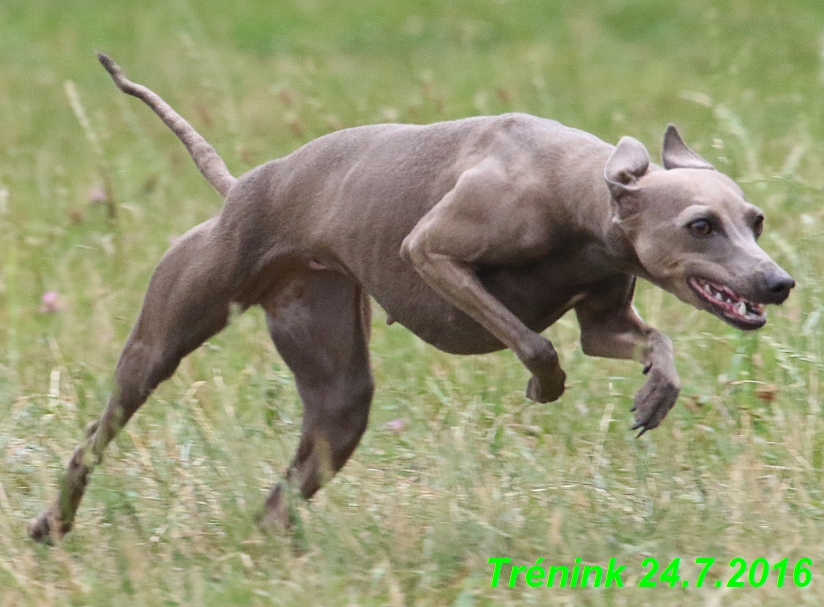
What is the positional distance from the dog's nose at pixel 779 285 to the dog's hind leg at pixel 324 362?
71.3 inches

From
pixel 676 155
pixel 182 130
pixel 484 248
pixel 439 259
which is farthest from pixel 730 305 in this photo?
pixel 182 130

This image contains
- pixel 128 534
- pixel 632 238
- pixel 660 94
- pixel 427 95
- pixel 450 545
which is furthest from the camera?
pixel 660 94

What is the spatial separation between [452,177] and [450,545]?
3.71 ft

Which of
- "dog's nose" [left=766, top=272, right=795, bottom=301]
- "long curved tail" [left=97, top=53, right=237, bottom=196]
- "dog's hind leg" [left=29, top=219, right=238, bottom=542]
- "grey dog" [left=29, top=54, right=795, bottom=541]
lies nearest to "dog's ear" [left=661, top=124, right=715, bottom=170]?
"grey dog" [left=29, top=54, right=795, bottom=541]

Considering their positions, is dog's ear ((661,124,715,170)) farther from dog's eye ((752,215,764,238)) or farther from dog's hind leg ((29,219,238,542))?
dog's hind leg ((29,219,238,542))

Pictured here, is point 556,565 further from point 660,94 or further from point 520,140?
point 660,94

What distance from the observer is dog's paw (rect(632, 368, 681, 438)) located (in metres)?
4.46

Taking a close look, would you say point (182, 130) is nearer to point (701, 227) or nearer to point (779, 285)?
point (701, 227)

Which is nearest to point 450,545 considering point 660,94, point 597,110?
point 597,110

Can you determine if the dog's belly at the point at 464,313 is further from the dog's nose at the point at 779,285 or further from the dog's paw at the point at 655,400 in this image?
the dog's nose at the point at 779,285

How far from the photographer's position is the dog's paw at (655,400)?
4.46 metres

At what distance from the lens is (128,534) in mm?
5008

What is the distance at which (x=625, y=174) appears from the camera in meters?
4.40

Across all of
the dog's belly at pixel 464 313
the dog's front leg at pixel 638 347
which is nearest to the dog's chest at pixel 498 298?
the dog's belly at pixel 464 313
